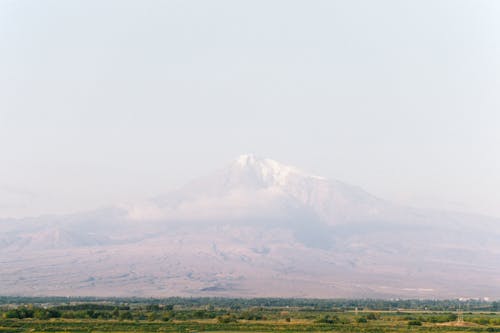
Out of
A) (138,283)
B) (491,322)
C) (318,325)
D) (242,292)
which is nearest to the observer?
(318,325)

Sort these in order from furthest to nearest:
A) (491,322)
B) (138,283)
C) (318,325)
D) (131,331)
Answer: (138,283) → (491,322) → (318,325) → (131,331)

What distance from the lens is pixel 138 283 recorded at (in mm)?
191875

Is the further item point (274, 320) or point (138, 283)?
point (138, 283)

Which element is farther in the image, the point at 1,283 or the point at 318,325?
the point at 1,283

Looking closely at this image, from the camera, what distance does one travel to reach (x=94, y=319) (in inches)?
2977

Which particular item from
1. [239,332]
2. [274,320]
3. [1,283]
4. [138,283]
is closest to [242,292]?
[138,283]

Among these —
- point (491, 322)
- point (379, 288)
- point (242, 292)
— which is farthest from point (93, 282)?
point (491, 322)

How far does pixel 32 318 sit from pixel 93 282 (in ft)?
398

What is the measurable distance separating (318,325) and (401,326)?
23.6 ft

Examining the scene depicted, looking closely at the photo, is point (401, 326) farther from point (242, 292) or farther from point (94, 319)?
point (242, 292)

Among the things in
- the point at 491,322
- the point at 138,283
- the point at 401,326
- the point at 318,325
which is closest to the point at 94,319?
the point at 318,325

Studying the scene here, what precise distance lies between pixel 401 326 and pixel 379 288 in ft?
399

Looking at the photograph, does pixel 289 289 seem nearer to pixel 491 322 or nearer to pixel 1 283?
pixel 1 283

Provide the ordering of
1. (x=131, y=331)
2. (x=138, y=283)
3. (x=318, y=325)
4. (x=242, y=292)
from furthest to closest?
(x=138, y=283)
(x=242, y=292)
(x=318, y=325)
(x=131, y=331)
